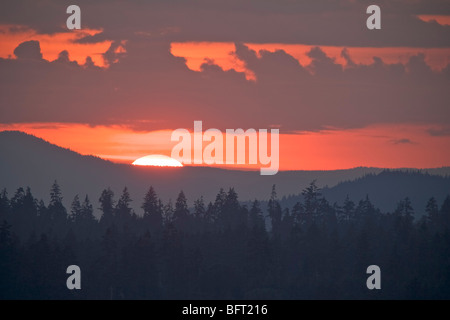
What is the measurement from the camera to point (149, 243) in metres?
125

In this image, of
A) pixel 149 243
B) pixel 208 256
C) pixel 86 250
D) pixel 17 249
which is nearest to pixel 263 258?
pixel 208 256

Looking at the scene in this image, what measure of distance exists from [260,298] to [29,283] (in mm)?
27770

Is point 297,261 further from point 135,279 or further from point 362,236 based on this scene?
point 135,279

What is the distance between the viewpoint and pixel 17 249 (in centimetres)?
12231

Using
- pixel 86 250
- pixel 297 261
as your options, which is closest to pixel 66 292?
pixel 86 250
